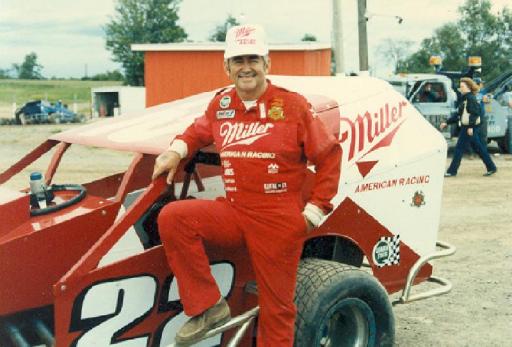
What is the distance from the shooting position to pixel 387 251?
415cm

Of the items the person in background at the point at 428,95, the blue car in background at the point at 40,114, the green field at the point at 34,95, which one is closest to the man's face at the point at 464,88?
the person in background at the point at 428,95

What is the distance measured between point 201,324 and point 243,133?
0.88 metres

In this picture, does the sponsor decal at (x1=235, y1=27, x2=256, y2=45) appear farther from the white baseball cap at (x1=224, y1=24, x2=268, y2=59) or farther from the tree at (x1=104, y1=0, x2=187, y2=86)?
the tree at (x1=104, y1=0, x2=187, y2=86)

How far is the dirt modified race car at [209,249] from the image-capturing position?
3.07 meters

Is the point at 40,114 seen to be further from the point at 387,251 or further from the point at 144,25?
the point at 144,25

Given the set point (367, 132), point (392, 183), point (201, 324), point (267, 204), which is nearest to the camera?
point (201, 324)

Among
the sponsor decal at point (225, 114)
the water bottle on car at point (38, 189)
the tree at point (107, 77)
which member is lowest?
the water bottle on car at point (38, 189)

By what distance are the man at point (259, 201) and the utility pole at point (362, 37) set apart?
16.0 metres

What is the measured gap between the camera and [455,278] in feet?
20.7

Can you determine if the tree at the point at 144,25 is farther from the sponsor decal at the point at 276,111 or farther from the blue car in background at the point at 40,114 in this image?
the sponsor decal at the point at 276,111

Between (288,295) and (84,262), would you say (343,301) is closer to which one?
(288,295)

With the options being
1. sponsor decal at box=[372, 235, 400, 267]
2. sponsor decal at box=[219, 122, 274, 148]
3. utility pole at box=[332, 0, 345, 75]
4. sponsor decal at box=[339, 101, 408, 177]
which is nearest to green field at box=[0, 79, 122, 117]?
utility pole at box=[332, 0, 345, 75]

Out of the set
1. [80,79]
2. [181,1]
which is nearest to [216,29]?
[181,1]

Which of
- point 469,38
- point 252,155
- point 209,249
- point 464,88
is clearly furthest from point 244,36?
point 469,38
